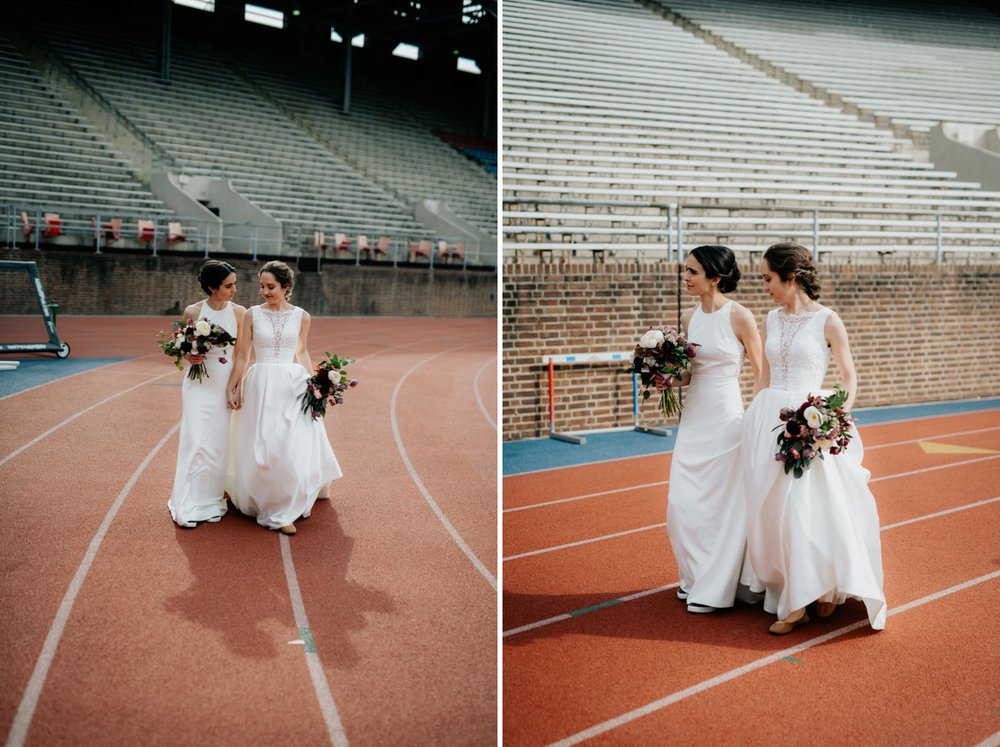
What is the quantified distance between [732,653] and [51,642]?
9.74 ft

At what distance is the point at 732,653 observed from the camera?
14.5ft

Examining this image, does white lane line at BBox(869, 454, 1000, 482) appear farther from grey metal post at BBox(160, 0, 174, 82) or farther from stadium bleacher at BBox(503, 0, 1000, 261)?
grey metal post at BBox(160, 0, 174, 82)

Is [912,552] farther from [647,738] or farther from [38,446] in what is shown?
[38,446]

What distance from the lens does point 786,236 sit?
15.1m

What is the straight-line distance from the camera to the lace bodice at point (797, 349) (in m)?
4.91

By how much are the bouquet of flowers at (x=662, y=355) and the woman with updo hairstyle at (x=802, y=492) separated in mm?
419

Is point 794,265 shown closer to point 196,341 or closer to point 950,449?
point 196,341

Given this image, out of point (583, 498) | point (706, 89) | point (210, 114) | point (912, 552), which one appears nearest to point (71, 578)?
point (583, 498)

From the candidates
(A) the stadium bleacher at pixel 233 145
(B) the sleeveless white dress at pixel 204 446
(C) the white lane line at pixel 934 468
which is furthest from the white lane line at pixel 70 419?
(A) the stadium bleacher at pixel 233 145

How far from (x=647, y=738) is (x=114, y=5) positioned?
33419 mm

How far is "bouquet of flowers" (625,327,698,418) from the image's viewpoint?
5086 millimetres

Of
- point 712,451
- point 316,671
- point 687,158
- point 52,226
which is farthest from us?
point 52,226

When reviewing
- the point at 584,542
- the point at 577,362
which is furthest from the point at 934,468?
the point at 584,542

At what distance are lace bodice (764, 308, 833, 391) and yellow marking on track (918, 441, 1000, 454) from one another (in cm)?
600
